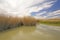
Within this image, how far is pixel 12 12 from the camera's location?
2.22 meters

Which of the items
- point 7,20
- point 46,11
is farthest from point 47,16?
point 7,20

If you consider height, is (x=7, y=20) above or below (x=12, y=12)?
below

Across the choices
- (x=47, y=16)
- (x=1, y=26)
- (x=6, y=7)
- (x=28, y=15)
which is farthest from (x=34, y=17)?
(x=1, y=26)

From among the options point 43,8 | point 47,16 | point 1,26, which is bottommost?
point 1,26

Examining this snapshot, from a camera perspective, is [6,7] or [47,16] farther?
[47,16]

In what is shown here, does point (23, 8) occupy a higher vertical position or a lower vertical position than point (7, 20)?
higher

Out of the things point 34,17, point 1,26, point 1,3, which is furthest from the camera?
point 34,17

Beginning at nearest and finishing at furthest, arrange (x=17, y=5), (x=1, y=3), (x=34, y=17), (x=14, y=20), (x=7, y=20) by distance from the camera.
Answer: (x=7, y=20) → (x=1, y=3) → (x=14, y=20) → (x=17, y=5) → (x=34, y=17)

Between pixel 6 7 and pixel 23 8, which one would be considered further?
pixel 23 8

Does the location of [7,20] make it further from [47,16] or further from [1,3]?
[47,16]

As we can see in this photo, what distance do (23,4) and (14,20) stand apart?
39 cm

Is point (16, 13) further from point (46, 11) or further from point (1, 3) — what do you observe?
point (46, 11)

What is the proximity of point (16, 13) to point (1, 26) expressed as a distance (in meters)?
0.68

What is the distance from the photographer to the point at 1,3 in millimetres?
1974
